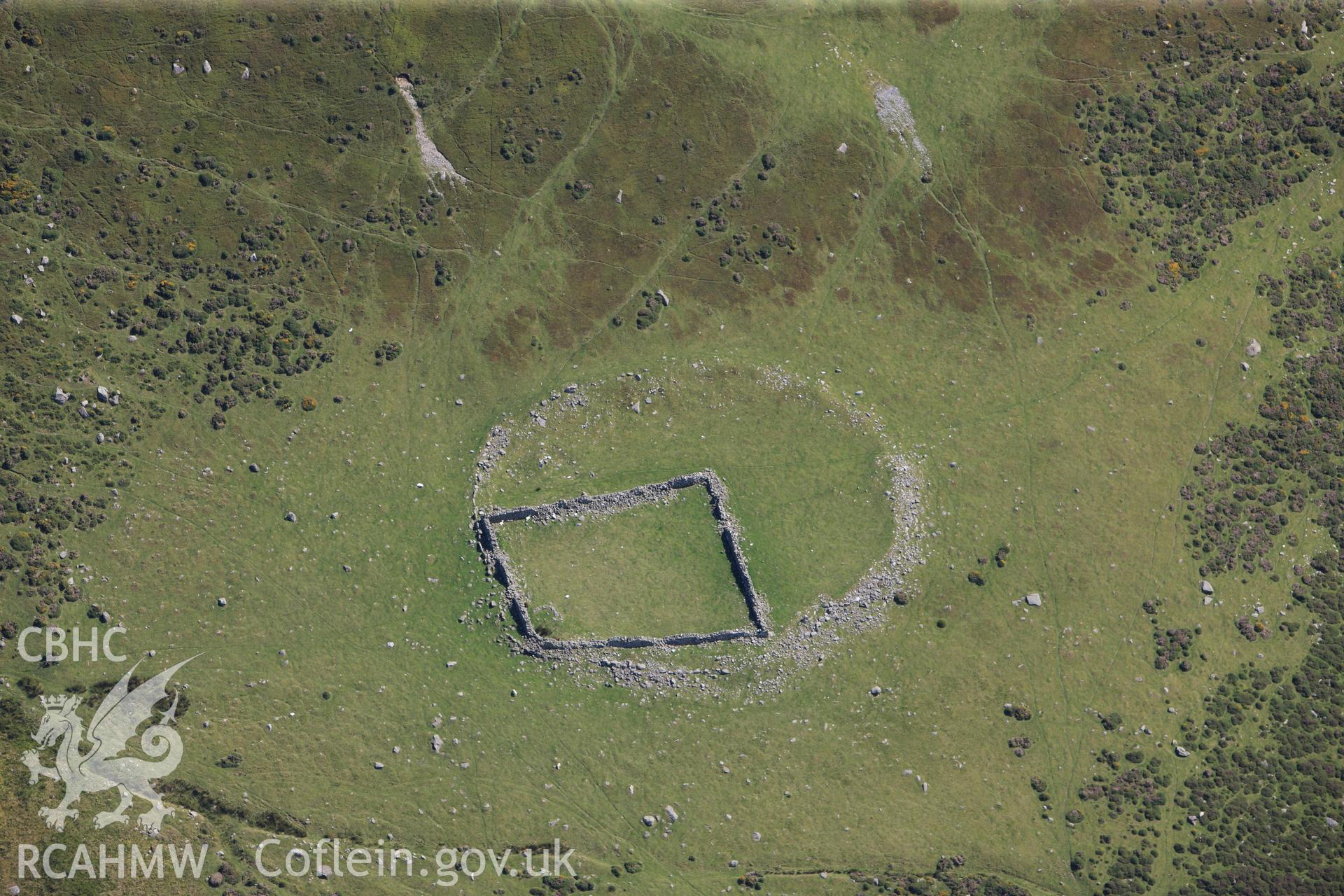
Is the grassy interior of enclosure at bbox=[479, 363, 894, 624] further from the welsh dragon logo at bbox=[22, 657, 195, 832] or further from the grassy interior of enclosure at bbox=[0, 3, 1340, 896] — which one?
the welsh dragon logo at bbox=[22, 657, 195, 832]

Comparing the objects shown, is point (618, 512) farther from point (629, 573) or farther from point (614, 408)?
point (614, 408)

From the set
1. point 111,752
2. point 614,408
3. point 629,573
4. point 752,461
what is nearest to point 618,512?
point 629,573

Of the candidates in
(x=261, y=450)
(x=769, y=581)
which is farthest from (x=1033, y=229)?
(x=261, y=450)

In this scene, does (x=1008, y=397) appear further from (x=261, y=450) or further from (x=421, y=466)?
(x=261, y=450)

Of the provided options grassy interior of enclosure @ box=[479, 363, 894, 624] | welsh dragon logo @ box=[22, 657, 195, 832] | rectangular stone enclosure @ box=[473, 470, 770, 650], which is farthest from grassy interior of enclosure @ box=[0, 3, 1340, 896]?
rectangular stone enclosure @ box=[473, 470, 770, 650]

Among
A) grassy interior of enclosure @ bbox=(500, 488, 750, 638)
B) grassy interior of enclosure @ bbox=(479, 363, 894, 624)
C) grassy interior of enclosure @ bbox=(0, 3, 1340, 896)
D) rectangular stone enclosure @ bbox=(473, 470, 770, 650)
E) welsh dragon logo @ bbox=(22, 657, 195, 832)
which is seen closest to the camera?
welsh dragon logo @ bbox=(22, 657, 195, 832)

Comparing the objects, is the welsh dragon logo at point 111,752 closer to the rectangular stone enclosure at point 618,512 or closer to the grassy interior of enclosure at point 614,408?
the grassy interior of enclosure at point 614,408
